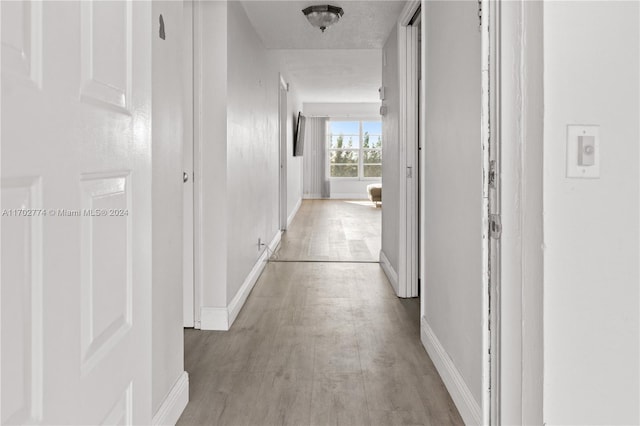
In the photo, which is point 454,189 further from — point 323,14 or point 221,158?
point 323,14

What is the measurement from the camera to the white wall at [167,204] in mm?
1820

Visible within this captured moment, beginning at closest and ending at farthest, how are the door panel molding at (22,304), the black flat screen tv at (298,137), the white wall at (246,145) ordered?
the door panel molding at (22,304) → the white wall at (246,145) → the black flat screen tv at (298,137)

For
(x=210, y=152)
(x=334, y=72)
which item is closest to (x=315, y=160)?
(x=334, y=72)

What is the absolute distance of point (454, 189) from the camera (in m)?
2.20

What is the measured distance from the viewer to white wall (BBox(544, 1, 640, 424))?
1.01m

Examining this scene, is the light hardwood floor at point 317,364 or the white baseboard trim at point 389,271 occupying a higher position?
the white baseboard trim at point 389,271

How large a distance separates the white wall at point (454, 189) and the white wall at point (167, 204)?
3.74 feet

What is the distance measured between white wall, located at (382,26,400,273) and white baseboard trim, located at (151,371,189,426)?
2.26 meters

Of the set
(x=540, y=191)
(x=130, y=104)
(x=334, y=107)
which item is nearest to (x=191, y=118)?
(x=130, y=104)

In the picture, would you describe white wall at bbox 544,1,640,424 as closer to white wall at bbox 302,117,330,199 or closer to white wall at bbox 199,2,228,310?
white wall at bbox 199,2,228,310

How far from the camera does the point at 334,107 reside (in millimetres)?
12250

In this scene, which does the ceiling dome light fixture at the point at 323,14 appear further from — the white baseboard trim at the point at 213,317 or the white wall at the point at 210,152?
the white baseboard trim at the point at 213,317

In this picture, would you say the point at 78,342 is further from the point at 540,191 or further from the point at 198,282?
the point at 198,282

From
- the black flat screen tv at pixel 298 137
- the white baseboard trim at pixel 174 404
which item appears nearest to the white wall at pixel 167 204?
the white baseboard trim at pixel 174 404
